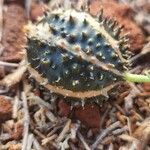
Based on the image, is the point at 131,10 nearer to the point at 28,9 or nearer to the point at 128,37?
the point at 128,37

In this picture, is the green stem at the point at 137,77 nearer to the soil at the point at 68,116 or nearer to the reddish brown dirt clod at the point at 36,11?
the soil at the point at 68,116

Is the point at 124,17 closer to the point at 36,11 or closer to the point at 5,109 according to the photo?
the point at 36,11

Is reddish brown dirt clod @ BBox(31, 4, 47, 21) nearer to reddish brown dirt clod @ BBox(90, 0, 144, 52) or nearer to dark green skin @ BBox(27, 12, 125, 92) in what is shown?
reddish brown dirt clod @ BBox(90, 0, 144, 52)

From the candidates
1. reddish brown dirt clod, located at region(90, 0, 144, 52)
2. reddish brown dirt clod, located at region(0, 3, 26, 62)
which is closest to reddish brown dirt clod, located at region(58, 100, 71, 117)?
reddish brown dirt clod, located at region(0, 3, 26, 62)

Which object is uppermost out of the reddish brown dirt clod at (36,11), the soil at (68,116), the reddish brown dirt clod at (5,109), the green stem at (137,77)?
the green stem at (137,77)

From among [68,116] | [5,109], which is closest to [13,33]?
[5,109]

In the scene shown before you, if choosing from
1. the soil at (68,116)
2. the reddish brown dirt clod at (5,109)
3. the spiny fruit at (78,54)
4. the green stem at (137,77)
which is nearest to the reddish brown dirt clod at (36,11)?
the soil at (68,116)

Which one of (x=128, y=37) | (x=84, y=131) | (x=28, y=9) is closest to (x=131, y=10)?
(x=128, y=37)
